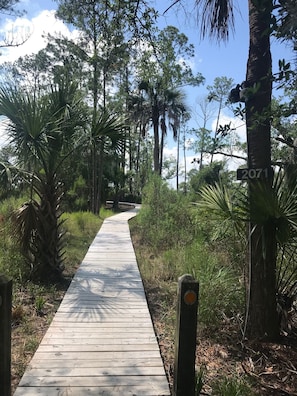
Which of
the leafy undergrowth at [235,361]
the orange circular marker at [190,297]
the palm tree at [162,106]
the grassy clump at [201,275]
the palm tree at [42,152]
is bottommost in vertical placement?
the leafy undergrowth at [235,361]

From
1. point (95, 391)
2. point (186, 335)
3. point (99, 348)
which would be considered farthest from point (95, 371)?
point (186, 335)

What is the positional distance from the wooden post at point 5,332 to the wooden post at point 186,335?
3.84 feet

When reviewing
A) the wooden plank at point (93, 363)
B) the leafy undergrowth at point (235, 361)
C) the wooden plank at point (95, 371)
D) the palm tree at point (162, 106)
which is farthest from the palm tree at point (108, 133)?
the palm tree at point (162, 106)

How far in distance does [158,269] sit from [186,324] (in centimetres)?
453

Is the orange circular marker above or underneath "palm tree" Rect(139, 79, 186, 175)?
underneath

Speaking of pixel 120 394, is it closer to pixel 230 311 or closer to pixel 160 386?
pixel 160 386

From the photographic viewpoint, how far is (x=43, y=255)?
20.7ft

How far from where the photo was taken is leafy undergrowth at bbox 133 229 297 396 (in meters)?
3.10

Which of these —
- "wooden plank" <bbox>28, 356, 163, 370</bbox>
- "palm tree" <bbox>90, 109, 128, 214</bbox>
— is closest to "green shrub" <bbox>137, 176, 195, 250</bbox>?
"palm tree" <bbox>90, 109, 128, 214</bbox>

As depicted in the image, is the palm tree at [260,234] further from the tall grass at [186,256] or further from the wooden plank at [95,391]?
the wooden plank at [95,391]

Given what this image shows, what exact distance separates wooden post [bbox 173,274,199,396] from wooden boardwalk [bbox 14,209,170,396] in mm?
304

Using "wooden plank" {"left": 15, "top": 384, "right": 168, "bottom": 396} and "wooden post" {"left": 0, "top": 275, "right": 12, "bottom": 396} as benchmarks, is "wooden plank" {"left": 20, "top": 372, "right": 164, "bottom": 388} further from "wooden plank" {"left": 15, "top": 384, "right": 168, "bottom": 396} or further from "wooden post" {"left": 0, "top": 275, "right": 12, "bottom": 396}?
"wooden post" {"left": 0, "top": 275, "right": 12, "bottom": 396}

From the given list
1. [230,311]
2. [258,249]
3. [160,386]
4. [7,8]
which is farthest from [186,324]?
[7,8]

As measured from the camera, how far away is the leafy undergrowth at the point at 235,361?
3.10 m
